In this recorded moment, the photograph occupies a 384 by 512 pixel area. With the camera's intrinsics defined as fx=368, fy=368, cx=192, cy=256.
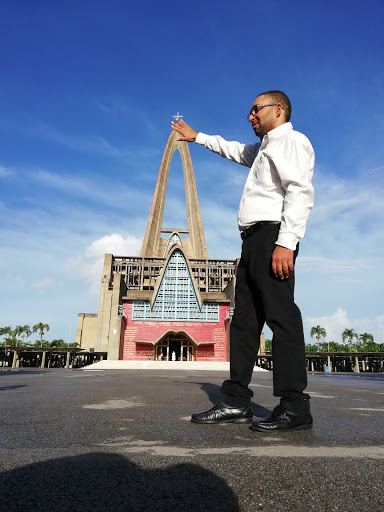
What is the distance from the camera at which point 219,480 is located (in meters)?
1.00

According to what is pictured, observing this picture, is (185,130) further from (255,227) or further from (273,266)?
(273,266)

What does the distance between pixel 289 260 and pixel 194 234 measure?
62019 millimetres

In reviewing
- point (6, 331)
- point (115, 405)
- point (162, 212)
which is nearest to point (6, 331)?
point (6, 331)

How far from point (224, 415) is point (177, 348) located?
3715cm

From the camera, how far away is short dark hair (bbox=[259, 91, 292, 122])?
2.58 metres

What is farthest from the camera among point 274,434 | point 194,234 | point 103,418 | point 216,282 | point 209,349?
point 194,234

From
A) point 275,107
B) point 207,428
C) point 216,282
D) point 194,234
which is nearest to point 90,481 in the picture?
point 207,428

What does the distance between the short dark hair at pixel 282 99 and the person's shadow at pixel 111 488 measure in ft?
7.55

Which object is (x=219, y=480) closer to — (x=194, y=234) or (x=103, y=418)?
(x=103, y=418)

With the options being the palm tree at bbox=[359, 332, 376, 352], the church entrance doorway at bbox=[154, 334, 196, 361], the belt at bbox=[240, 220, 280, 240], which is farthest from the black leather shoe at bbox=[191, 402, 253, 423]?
the palm tree at bbox=[359, 332, 376, 352]

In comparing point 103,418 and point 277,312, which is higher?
point 277,312

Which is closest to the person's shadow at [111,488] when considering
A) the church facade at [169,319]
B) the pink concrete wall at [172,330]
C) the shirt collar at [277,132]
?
the shirt collar at [277,132]

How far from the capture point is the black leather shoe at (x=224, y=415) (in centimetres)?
205

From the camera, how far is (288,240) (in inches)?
86.2
